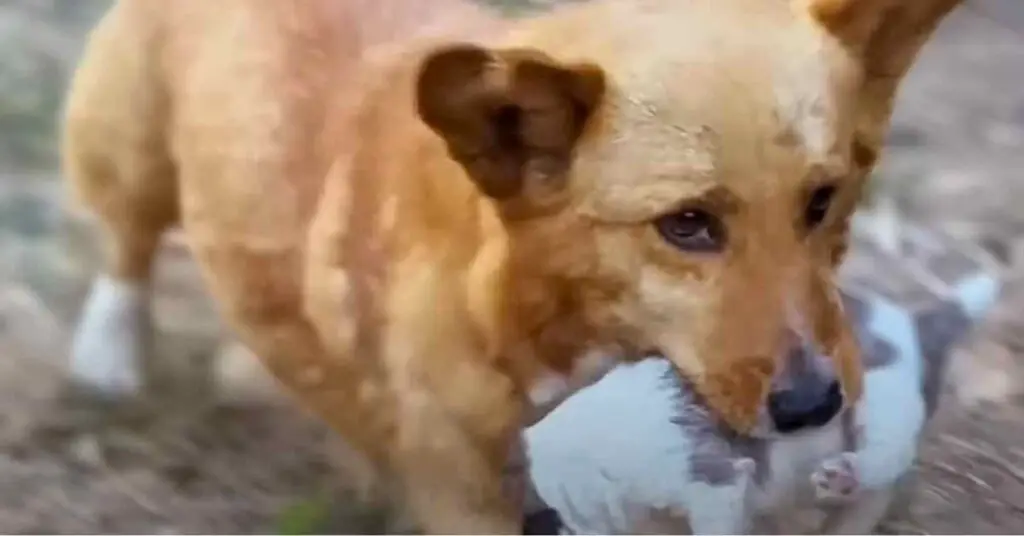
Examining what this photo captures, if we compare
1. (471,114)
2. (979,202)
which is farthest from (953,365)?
(471,114)

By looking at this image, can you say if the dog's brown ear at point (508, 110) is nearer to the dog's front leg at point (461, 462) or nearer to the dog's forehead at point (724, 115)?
the dog's forehead at point (724, 115)

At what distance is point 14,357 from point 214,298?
0.85ft

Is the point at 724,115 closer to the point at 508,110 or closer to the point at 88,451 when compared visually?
the point at 508,110

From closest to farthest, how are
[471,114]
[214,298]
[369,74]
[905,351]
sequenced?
[471,114] → [905,351] → [369,74] → [214,298]

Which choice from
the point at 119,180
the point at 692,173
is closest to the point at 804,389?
the point at 692,173

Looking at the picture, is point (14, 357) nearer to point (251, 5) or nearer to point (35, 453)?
point (35, 453)

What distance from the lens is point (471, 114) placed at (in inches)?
30.9

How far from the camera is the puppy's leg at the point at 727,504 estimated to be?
0.86 metres

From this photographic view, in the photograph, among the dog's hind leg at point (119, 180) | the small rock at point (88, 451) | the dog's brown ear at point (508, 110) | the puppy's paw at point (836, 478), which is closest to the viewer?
the dog's brown ear at point (508, 110)

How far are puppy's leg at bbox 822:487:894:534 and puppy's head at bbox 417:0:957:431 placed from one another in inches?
4.1

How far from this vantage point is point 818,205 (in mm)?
819

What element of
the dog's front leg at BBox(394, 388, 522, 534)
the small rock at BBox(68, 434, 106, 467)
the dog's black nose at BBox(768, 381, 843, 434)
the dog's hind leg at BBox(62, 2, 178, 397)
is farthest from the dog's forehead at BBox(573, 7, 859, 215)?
the small rock at BBox(68, 434, 106, 467)

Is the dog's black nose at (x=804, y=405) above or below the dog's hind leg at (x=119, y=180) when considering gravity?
below

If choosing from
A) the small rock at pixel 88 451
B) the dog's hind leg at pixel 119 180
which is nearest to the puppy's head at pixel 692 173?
the dog's hind leg at pixel 119 180
